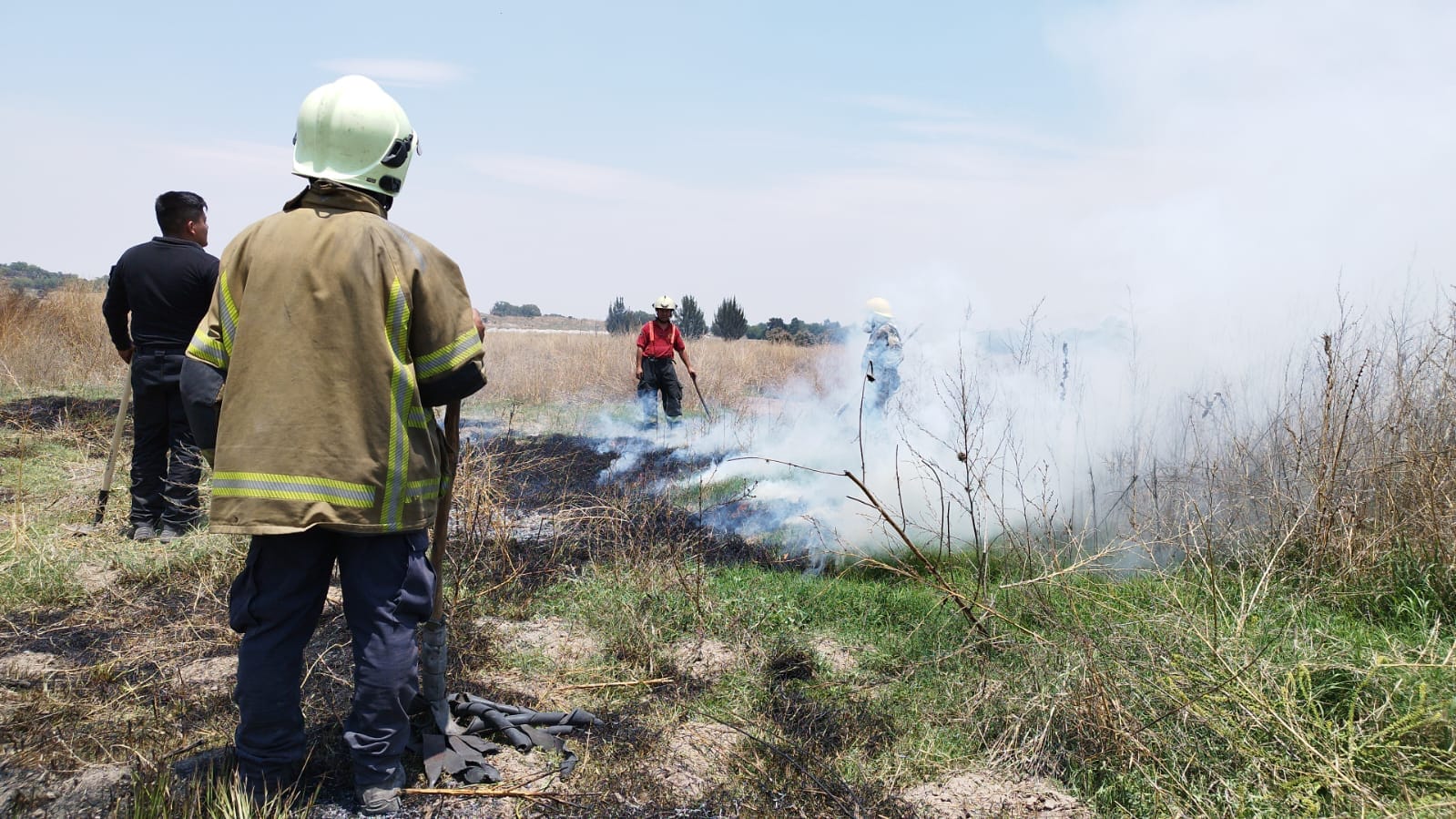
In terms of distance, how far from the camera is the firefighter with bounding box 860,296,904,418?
30.7 feet

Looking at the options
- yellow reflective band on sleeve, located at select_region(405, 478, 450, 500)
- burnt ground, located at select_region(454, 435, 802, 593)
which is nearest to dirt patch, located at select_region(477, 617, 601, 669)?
burnt ground, located at select_region(454, 435, 802, 593)

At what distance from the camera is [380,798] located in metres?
2.65

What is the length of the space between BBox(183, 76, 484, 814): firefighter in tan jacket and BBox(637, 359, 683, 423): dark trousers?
8956 mm

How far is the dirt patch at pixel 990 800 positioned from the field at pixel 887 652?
0.04 feet

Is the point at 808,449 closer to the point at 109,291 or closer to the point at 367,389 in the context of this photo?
the point at 109,291

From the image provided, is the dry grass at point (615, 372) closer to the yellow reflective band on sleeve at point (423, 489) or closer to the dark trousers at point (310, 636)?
the yellow reflective band on sleeve at point (423, 489)

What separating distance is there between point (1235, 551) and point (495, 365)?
47.6ft

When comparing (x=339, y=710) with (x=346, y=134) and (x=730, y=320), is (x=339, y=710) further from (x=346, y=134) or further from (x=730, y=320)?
(x=730, y=320)

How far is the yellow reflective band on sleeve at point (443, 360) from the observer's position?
2.66 m

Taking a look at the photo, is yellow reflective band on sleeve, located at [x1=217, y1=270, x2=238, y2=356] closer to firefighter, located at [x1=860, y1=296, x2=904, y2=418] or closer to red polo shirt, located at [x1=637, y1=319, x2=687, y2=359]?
firefighter, located at [x1=860, y1=296, x2=904, y2=418]

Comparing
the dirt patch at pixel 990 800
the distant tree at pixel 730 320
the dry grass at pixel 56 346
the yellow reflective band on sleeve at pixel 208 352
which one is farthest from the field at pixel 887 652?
the distant tree at pixel 730 320

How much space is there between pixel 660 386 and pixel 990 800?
9.24 metres

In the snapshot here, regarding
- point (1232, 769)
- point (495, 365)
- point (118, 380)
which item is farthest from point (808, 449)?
point (118, 380)

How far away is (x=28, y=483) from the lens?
673 cm
